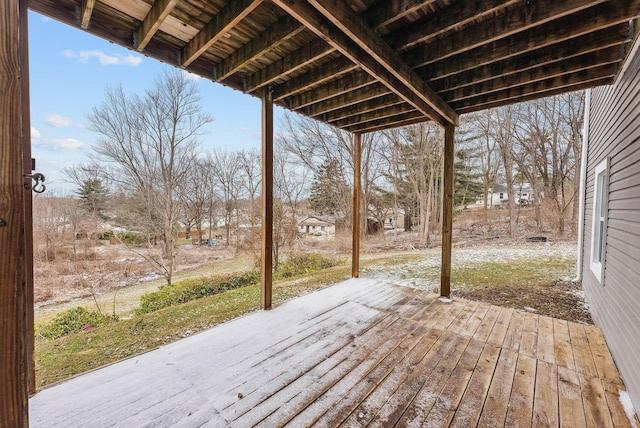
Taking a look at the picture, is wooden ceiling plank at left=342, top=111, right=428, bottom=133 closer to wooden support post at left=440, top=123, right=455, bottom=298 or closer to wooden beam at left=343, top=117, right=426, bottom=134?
wooden beam at left=343, top=117, right=426, bottom=134

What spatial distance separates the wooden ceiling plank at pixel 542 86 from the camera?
252 cm

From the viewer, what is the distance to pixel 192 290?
6027 mm

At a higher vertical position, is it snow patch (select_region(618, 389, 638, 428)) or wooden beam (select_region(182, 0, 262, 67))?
wooden beam (select_region(182, 0, 262, 67))

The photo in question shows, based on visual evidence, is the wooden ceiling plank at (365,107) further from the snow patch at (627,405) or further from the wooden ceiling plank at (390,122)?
the snow patch at (627,405)

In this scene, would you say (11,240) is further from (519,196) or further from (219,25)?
(519,196)

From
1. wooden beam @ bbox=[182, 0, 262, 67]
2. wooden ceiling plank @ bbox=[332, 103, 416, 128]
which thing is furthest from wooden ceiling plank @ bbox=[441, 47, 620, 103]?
Answer: wooden beam @ bbox=[182, 0, 262, 67]

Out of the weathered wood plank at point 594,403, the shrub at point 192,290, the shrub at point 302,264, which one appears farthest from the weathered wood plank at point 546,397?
the shrub at point 192,290

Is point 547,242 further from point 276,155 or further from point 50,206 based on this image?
point 50,206

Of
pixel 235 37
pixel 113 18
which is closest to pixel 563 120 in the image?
pixel 235 37

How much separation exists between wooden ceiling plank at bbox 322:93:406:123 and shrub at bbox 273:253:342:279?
452 cm

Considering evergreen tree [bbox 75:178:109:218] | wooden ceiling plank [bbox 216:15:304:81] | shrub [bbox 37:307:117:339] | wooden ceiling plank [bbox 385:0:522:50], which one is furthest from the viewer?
evergreen tree [bbox 75:178:109:218]

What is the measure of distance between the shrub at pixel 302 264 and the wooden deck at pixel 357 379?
4.33 metres

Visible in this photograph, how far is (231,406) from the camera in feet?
5.49

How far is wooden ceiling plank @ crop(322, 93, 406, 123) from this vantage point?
3178 millimetres
